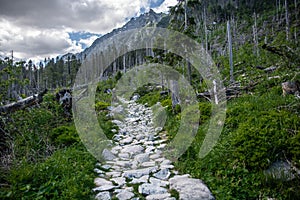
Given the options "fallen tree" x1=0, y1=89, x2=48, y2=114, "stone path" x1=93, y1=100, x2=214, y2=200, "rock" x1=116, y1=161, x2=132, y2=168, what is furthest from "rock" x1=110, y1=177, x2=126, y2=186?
"fallen tree" x1=0, y1=89, x2=48, y2=114

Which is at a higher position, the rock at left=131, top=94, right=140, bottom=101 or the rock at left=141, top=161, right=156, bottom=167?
the rock at left=131, top=94, right=140, bottom=101

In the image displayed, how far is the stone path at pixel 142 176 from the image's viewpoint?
3818 mm

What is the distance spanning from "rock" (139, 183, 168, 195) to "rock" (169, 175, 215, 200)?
0.20 metres

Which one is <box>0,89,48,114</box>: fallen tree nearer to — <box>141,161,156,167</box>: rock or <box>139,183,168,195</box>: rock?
<box>141,161,156,167</box>: rock

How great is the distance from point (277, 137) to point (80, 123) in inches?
260

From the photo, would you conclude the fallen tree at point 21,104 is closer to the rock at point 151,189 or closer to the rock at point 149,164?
the rock at point 149,164

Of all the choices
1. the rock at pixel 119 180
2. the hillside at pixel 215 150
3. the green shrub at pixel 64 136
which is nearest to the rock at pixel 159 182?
the hillside at pixel 215 150

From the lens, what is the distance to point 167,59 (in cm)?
1245

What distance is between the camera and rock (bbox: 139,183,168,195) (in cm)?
396

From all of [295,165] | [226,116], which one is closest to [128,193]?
[295,165]

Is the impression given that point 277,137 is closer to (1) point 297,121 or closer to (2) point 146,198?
(1) point 297,121

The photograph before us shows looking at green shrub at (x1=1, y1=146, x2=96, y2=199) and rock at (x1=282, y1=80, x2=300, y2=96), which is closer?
green shrub at (x1=1, y1=146, x2=96, y2=199)

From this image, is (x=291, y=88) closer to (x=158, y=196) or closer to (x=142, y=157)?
(x=142, y=157)

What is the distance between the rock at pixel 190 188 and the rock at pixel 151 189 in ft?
0.67
